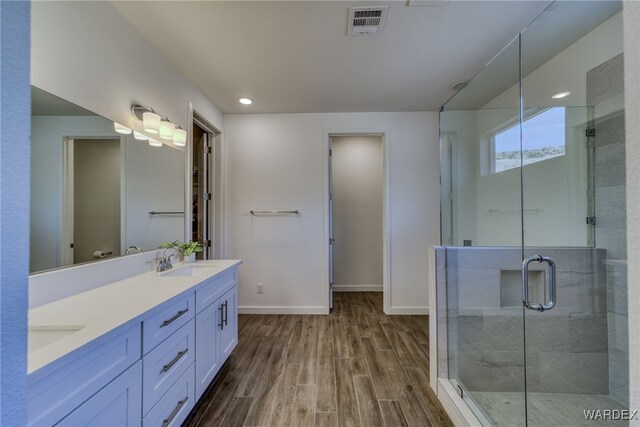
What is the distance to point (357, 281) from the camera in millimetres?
4121

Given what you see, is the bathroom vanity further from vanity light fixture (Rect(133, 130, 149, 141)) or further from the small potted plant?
vanity light fixture (Rect(133, 130, 149, 141))

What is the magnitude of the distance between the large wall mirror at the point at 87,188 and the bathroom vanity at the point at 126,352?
25 centimetres

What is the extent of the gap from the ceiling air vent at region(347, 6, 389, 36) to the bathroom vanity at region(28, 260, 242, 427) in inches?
76.7

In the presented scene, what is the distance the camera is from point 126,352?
981 mm

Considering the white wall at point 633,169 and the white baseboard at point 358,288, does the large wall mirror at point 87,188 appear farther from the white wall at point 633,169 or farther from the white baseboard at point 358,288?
the white baseboard at point 358,288

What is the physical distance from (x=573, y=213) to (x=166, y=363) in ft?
9.28

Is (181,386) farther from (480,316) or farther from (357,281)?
(357,281)

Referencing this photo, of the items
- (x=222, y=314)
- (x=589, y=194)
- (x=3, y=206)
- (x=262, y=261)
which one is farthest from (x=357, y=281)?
(x=3, y=206)

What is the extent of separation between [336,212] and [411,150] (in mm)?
1547

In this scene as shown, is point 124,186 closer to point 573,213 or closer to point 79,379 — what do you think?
point 79,379

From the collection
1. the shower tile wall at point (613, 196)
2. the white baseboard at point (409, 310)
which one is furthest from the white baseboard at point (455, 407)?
the white baseboard at point (409, 310)

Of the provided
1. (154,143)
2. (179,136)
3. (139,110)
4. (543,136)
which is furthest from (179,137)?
(543,136)

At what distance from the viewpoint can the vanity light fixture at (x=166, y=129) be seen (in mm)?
1932

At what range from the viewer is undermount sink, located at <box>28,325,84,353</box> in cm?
92
